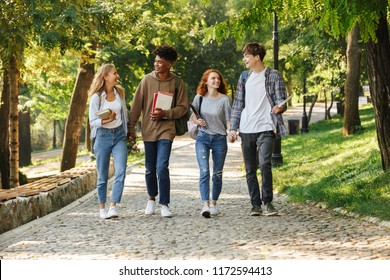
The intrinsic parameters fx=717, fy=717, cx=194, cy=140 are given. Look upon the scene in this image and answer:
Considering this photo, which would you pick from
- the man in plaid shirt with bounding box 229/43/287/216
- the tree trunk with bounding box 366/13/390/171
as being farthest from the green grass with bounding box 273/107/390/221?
the man in plaid shirt with bounding box 229/43/287/216

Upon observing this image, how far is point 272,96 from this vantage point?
340 inches

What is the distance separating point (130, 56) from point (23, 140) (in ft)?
19.4

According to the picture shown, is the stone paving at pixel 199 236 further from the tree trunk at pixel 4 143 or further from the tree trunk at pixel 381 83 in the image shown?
the tree trunk at pixel 4 143

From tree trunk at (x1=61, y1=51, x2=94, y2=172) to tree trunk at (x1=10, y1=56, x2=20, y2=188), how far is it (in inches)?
110

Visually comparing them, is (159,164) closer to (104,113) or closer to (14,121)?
(104,113)

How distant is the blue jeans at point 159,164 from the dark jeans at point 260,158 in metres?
0.97

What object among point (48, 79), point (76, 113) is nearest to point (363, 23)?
point (76, 113)

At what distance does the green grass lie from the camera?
9.21m

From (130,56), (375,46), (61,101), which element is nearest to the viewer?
(375,46)

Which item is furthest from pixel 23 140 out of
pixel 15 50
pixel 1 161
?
pixel 15 50

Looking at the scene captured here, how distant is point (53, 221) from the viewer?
9273 millimetres

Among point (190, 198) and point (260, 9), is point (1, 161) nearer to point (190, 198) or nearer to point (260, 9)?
point (190, 198)

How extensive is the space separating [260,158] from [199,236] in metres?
1.68

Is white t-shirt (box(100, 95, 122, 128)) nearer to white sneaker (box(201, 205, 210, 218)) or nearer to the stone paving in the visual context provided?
the stone paving
